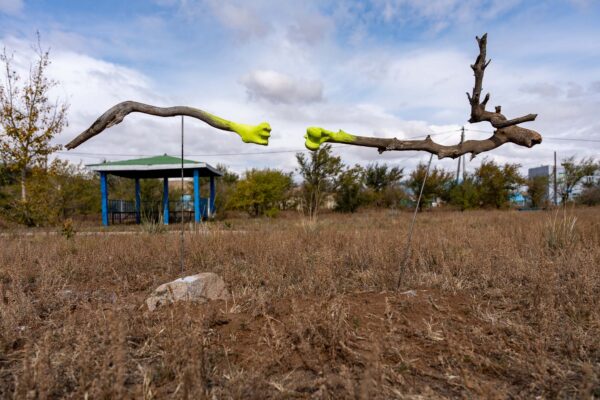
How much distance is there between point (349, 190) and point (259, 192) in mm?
5861

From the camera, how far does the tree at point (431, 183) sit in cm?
2386

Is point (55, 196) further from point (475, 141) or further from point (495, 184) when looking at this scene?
point (495, 184)

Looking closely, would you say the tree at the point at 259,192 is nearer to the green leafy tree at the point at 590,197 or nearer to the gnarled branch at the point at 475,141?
the gnarled branch at the point at 475,141

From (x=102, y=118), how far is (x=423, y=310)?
8.76 ft

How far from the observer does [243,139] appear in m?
2.58

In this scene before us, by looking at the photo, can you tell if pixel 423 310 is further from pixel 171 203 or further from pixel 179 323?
pixel 171 203

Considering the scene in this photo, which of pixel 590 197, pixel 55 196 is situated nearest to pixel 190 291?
pixel 55 196

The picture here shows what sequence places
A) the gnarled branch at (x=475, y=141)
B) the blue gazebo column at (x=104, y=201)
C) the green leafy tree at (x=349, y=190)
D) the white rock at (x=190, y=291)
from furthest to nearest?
the green leafy tree at (x=349, y=190), the blue gazebo column at (x=104, y=201), the white rock at (x=190, y=291), the gnarled branch at (x=475, y=141)

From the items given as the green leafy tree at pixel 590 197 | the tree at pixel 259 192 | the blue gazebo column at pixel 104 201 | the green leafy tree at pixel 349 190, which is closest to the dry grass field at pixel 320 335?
the blue gazebo column at pixel 104 201

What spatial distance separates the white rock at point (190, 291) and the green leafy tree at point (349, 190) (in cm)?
2039

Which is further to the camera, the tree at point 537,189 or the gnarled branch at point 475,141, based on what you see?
the tree at point 537,189

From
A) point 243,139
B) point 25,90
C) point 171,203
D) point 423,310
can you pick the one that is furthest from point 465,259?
point 171,203

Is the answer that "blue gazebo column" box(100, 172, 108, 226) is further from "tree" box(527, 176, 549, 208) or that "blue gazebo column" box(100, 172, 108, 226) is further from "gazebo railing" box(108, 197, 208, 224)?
"tree" box(527, 176, 549, 208)

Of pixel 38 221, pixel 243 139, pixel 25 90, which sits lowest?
pixel 38 221
